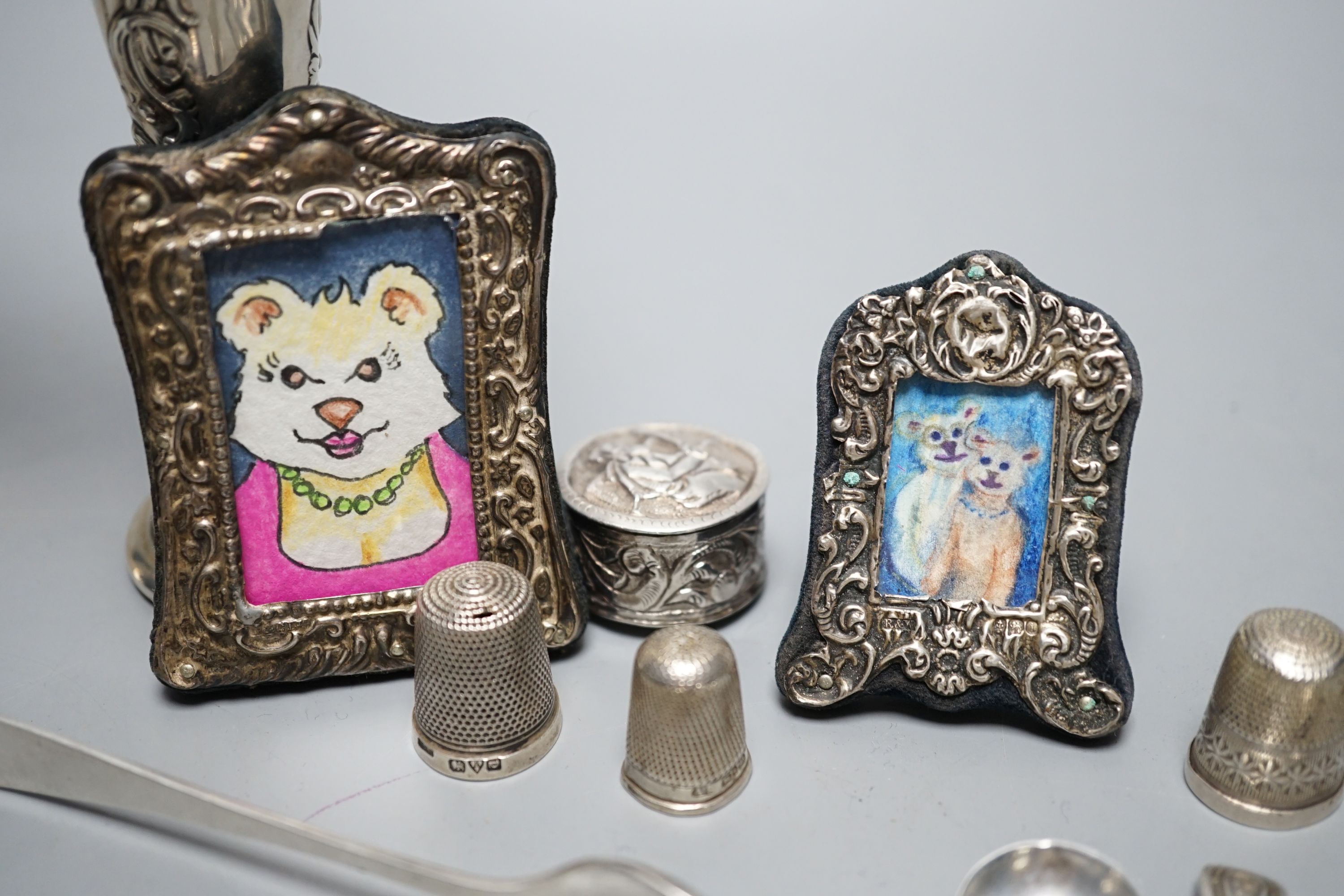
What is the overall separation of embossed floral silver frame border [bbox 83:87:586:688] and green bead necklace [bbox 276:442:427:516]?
0.29ft

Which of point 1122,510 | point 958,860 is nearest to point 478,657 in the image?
point 958,860

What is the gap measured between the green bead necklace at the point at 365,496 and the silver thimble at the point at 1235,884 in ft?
4.09

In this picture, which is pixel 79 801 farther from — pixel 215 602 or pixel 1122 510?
pixel 1122 510

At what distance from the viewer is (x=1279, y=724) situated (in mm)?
1999

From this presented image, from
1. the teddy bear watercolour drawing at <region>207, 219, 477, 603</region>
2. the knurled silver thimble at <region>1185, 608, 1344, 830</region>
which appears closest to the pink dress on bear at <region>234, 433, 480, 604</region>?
the teddy bear watercolour drawing at <region>207, 219, 477, 603</region>

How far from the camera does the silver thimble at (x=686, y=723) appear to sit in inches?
80.2

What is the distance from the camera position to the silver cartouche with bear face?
93.4 inches

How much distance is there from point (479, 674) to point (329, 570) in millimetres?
337

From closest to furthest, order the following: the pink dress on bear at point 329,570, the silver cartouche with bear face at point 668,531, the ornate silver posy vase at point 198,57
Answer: the ornate silver posy vase at point 198,57, the pink dress on bear at point 329,570, the silver cartouche with bear face at point 668,531

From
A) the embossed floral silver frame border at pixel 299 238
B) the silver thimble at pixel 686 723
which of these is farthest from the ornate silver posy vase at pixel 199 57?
the silver thimble at pixel 686 723

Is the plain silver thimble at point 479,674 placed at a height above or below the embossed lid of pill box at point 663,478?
below

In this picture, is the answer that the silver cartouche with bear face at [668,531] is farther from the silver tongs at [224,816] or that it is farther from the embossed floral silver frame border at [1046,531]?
the silver tongs at [224,816]

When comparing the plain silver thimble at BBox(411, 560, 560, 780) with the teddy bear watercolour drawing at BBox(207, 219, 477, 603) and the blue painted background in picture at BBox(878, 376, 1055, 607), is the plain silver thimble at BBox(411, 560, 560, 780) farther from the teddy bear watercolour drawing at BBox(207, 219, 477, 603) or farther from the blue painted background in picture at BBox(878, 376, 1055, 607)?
the blue painted background in picture at BBox(878, 376, 1055, 607)

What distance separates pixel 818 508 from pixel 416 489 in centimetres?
61
